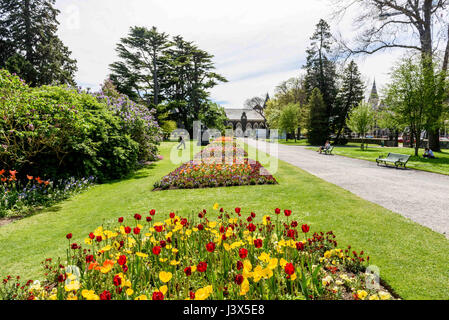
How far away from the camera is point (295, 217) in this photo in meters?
5.29

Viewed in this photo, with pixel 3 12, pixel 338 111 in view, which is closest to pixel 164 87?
pixel 3 12

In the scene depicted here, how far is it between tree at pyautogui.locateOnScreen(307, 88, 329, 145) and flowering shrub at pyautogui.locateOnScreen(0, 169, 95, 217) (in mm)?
35392

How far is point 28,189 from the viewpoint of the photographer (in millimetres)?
7160

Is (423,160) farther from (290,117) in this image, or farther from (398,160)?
(290,117)

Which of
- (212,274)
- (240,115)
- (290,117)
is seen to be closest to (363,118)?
(290,117)

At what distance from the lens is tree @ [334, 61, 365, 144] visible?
38.1 m

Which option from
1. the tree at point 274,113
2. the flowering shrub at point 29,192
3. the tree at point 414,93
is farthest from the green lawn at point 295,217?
→ the tree at point 274,113

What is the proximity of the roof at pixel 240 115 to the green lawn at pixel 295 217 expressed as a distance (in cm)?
8674

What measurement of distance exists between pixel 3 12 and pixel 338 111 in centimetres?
4924

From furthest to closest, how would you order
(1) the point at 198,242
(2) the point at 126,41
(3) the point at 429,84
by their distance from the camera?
(2) the point at 126,41, (3) the point at 429,84, (1) the point at 198,242

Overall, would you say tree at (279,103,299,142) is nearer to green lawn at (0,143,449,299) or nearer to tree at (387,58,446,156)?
tree at (387,58,446,156)

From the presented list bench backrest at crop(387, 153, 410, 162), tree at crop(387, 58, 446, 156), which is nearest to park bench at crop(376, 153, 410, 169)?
bench backrest at crop(387, 153, 410, 162)

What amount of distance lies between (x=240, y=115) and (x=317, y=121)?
5922 centimetres
